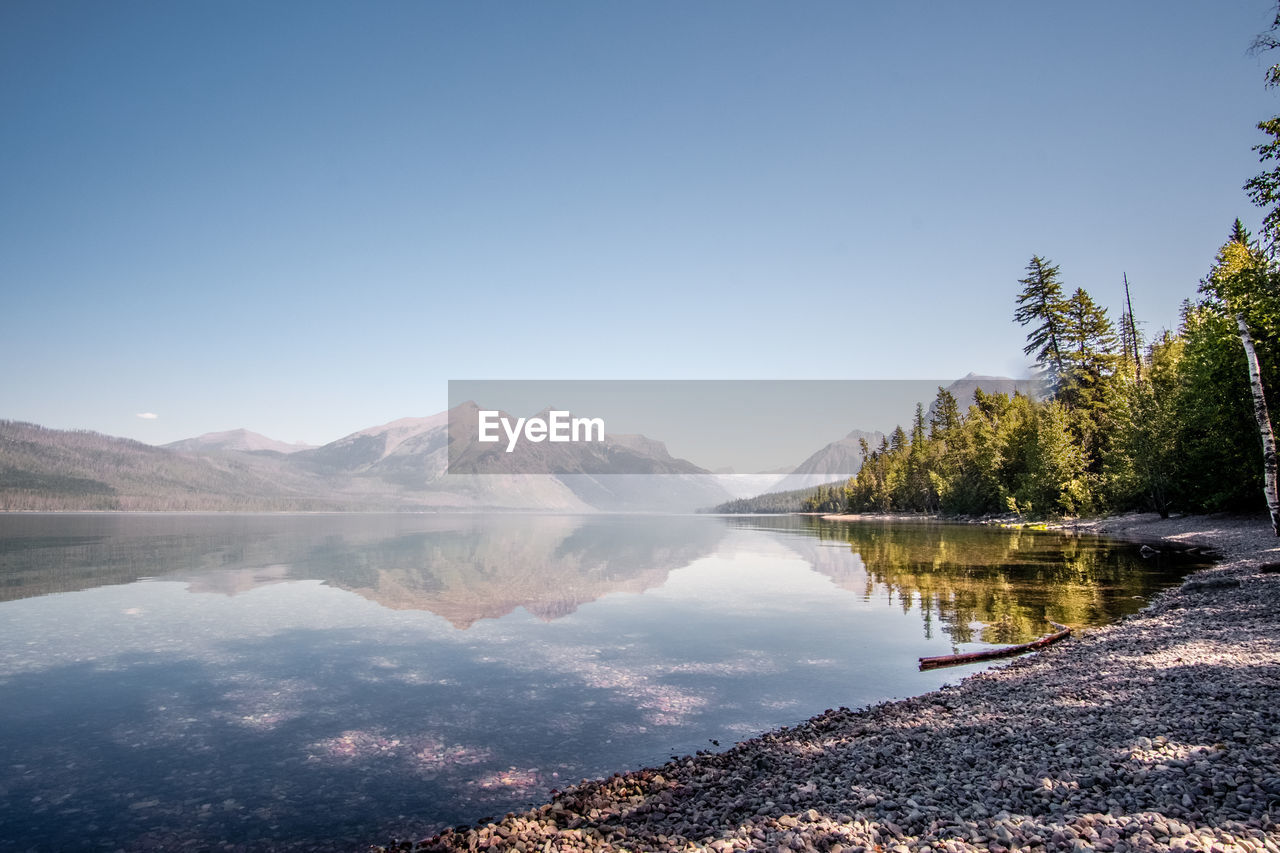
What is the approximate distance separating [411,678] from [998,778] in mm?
14694

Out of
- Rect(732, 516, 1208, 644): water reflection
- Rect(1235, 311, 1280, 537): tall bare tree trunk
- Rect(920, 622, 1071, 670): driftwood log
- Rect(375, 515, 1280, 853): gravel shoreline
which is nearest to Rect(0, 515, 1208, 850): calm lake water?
Rect(732, 516, 1208, 644): water reflection

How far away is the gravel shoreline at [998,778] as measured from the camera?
22.3 feet

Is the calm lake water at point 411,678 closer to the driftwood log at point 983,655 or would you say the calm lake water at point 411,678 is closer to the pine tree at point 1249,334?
the driftwood log at point 983,655

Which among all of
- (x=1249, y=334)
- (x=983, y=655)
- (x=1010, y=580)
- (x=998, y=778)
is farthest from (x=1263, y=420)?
(x=998, y=778)

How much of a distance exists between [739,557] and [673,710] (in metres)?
40.9

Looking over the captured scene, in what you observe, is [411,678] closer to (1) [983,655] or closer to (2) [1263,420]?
(1) [983,655]

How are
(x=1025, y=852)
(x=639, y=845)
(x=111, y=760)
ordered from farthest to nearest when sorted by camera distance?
(x=111, y=760)
(x=639, y=845)
(x=1025, y=852)

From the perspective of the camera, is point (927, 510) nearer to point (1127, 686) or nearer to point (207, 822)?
point (1127, 686)

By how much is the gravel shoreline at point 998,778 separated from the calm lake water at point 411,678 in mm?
1550

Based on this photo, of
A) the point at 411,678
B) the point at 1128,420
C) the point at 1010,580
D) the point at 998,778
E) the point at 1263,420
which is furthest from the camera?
the point at 1128,420

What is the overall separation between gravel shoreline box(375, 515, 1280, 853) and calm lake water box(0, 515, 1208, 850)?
61.0 inches

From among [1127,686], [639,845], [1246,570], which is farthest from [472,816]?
[1246,570]

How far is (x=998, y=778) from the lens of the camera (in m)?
8.34

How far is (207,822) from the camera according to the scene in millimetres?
9516
